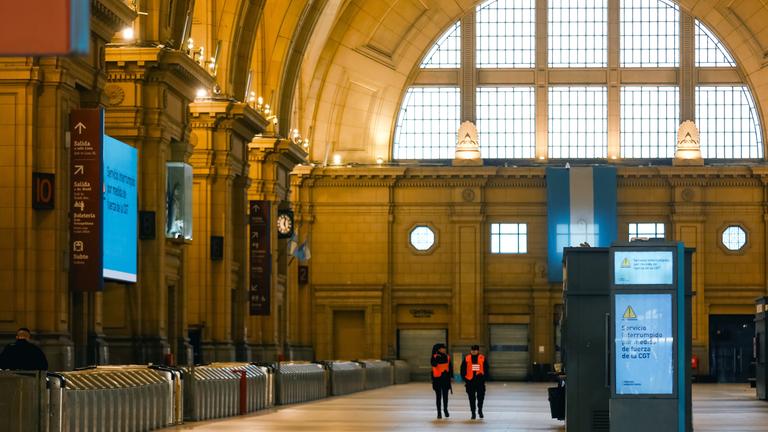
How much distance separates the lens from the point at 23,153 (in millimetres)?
27938

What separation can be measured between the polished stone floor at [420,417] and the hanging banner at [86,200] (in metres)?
3.99

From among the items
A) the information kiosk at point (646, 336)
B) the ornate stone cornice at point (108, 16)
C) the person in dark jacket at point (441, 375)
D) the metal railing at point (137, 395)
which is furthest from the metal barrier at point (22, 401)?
the person in dark jacket at point (441, 375)

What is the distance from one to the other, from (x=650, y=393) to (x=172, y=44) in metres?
22.3

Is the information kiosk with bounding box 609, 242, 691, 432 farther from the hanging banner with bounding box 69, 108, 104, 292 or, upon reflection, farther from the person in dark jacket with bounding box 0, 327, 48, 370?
the hanging banner with bounding box 69, 108, 104, 292

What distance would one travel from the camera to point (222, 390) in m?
31.2

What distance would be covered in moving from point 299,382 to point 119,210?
10.6 metres

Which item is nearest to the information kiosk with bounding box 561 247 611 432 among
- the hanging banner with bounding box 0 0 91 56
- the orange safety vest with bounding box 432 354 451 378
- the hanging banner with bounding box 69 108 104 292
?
the hanging banner with bounding box 69 108 104 292

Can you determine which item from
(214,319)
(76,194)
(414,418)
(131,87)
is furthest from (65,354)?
(214,319)

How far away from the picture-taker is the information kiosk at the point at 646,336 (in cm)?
1944

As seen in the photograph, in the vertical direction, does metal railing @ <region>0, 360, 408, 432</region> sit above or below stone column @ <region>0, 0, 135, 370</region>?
below

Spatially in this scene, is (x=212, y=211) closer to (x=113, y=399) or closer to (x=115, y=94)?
(x=115, y=94)

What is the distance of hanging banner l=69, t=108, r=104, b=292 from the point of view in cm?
2912

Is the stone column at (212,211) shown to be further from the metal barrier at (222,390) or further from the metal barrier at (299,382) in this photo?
the metal barrier at (222,390)

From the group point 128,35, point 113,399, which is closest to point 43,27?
point 113,399
